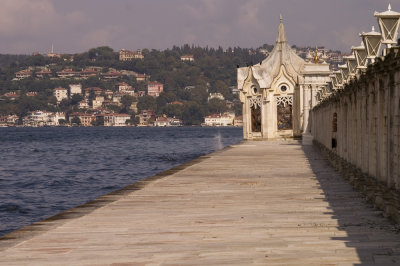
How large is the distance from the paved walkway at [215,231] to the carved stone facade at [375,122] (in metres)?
0.84

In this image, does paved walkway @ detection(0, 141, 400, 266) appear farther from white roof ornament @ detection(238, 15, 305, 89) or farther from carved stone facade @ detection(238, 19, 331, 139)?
white roof ornament @ detection(238, 15, 305, 89)

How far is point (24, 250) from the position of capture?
10516mm

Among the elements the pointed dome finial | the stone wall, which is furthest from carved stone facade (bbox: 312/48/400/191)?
the pointed dome finial

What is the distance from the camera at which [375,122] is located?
17031 millimetres

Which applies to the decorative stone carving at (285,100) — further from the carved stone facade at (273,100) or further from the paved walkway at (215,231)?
the paved walkway at (215,231)

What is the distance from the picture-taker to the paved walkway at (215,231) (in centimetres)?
970

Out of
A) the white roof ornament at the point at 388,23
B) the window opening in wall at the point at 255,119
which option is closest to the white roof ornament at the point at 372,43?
the white roof ornament at the point at 388,23

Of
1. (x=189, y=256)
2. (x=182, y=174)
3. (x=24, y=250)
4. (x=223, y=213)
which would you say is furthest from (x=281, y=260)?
(x=182, y=174)

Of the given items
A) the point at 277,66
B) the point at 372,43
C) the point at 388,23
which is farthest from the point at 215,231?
the point at 277,66

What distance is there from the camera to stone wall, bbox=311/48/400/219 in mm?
13859

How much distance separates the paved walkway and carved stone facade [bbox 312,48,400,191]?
84cm

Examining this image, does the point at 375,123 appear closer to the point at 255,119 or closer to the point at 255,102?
the point at 255,102

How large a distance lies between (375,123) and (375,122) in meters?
0.04

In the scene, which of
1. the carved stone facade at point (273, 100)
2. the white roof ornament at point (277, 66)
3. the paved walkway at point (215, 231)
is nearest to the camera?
the paved walkway at point (215, 231)
